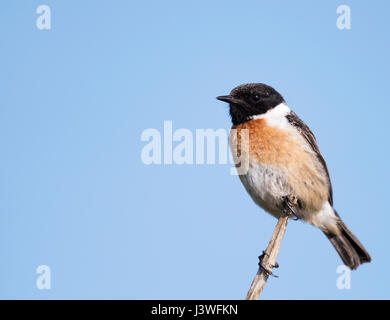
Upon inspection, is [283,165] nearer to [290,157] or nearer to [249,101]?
[290,157]

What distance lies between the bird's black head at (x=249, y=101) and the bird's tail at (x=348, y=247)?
221cm

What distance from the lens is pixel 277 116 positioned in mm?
9148

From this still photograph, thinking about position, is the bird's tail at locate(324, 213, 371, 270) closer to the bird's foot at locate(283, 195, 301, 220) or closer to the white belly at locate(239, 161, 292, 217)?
the bird's foot at locate(283, 195, 301, 220)

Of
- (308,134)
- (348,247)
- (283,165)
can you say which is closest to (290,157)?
(283,165)

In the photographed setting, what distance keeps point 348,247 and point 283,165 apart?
194cm

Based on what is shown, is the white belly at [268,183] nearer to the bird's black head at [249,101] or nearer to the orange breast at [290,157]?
→ the orange breast at [290,157]

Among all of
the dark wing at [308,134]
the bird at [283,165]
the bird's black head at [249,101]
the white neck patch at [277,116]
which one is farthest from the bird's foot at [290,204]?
the bird's black head at [249,101]

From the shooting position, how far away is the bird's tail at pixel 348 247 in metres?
9.01
